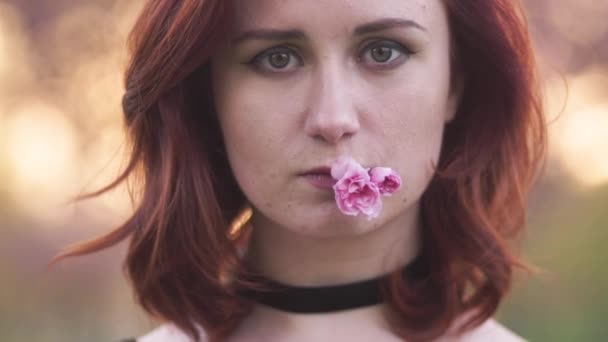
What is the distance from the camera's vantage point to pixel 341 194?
1.84 metres

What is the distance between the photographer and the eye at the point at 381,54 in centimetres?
189

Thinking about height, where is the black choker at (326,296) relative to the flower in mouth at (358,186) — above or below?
below

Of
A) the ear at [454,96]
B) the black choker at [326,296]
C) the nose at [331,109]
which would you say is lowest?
the black choker at [326,296]

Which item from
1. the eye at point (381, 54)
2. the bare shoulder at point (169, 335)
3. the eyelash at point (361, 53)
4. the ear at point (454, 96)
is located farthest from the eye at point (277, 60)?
the bare shoulder at point (169, 335)

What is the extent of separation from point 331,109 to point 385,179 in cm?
16

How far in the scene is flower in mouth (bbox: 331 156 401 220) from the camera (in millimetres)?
1828

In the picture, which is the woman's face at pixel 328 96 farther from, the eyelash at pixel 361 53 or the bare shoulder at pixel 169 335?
the bare shoulder at pixel 169 335

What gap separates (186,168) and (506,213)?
2.22 feet

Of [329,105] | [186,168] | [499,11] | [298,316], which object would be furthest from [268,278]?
[499,11]

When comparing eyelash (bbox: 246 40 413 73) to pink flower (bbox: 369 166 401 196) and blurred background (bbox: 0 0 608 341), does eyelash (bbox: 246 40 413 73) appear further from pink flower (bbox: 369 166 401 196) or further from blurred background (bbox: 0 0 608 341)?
blurred background (bbox: 0 0 608 341)

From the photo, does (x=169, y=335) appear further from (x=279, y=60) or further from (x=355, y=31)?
(x=355, y=31)

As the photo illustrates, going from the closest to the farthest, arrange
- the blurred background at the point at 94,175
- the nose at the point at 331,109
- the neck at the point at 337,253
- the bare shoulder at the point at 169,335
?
1. the nose at the point at 331,109
2. the neck at the point at 337,253
3. the bare shoulder at the point at 169,335
4. the blurred background at the point at 94,175

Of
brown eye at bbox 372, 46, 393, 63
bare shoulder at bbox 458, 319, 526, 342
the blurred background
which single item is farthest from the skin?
the blurred background

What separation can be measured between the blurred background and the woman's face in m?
1.45
